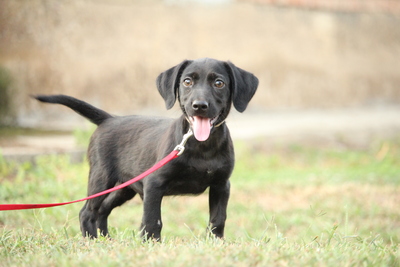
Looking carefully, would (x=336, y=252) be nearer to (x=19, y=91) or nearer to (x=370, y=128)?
(x=19, y=91)

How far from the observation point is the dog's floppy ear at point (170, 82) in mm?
4031

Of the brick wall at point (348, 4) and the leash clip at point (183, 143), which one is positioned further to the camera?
the brick wall at point (348, 4)

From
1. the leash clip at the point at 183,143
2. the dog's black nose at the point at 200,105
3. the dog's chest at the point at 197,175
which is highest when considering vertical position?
the dog's black nose at the point at 200,105

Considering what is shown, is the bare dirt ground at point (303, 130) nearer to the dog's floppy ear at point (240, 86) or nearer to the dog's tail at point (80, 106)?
the dog's tail at point (80, 106)

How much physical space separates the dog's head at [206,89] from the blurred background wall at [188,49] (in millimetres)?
8837

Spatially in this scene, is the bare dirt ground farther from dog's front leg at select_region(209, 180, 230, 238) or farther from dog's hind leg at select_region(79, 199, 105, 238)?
dog's front leg at select_region(209, 180, 230, 238)

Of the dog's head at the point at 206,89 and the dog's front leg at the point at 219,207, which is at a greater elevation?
the dog's head at the point at 206,89

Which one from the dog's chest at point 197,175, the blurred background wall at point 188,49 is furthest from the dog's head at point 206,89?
the blurred background wall at point 188,49

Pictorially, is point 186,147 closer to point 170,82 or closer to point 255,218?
point 170,82

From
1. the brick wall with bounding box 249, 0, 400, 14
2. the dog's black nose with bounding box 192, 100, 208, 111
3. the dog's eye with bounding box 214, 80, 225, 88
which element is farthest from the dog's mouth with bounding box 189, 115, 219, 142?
the brick wall with bounding box 249, 0, 400, 14

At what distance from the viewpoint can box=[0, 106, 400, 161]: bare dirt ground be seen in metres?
10.1

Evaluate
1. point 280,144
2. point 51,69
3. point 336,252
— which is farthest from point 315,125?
point 336,252

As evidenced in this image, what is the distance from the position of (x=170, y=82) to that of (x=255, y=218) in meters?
3.12

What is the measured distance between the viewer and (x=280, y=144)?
12.0m
